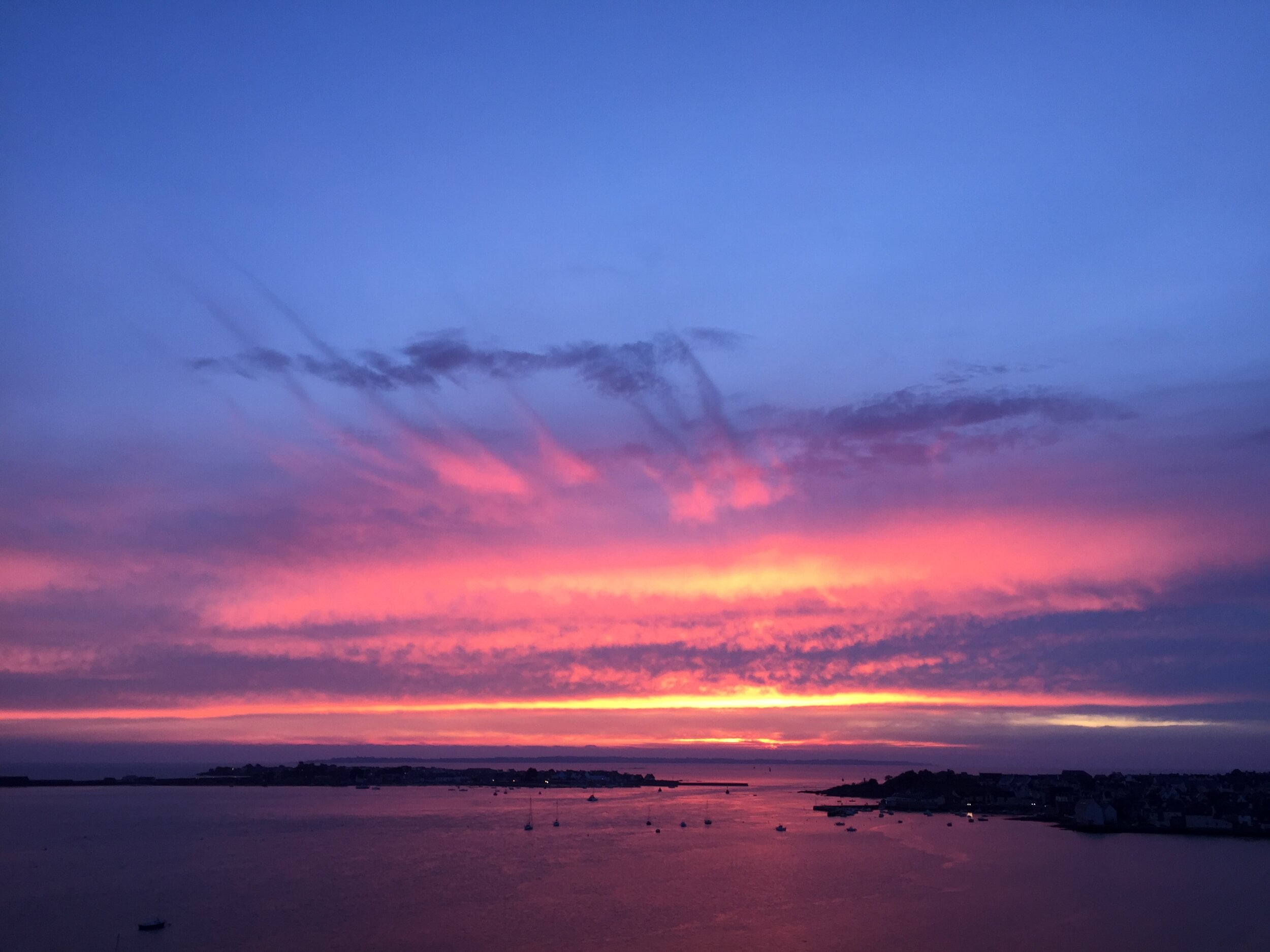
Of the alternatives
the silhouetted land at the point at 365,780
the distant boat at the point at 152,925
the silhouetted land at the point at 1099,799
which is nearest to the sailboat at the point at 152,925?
the distant boat at the point at 152,925

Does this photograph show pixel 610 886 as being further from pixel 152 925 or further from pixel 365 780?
pixel 365 780

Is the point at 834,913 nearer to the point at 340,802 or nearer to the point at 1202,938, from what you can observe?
the point at 1202,938

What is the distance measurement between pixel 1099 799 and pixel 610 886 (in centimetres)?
5236

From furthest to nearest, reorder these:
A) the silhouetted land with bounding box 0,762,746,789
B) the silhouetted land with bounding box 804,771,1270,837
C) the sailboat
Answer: the silhouetted land with bounding box 0,762,746,789
the silhouetted land with bounding box 804,771,1270,837
the sailboat

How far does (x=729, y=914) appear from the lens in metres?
31.0

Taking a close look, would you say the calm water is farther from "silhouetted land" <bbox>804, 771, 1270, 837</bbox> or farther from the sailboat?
"silhouetted land" <bbox>804, 771, 1270, 837</bbox>

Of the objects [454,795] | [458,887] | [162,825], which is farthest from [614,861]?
[454,795]

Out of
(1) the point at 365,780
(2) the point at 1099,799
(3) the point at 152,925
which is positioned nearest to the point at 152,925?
(3) the point at 152,925

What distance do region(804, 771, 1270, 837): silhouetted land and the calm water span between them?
4.81 metres

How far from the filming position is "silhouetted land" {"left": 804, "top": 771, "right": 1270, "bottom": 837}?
2442 inches

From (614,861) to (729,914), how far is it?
14.9m

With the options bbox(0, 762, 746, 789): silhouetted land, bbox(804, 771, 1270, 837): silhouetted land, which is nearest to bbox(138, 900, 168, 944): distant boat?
bbox(804, 771, 1270, 837): silhouetted land

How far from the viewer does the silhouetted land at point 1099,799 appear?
204ft

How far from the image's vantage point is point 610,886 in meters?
37.1
